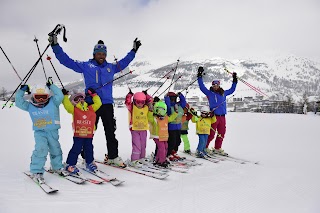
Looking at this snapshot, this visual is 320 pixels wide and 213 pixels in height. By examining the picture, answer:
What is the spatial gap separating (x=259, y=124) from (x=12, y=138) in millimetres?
10446

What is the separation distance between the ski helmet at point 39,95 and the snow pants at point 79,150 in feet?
2.67

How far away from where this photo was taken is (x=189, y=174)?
5270 millimetres

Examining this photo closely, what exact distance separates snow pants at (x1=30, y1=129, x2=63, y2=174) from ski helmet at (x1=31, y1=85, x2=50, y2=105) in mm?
463

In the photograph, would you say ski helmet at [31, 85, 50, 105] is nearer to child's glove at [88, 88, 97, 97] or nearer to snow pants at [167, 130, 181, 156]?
child's glove at [88, 88, 97, 97]

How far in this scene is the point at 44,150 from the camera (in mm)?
4320

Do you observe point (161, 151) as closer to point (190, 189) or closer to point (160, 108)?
point (160, 108)

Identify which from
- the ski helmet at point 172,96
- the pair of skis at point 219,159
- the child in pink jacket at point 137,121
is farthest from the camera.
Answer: the pair of skis at point 219,159

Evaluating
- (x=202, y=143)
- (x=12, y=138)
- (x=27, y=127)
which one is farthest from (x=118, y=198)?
(x=27, y=127)

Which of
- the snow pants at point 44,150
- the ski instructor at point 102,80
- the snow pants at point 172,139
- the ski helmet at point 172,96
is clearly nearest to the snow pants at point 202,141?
the snow pants at point 172,139

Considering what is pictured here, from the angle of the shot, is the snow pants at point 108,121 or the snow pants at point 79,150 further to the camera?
the snow pants at point 108,121

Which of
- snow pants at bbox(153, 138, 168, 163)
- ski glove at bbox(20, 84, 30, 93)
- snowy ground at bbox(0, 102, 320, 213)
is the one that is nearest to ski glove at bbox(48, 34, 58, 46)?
ski glove at bbox(20, 84, 30, 93)

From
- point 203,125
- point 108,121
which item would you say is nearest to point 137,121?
point 108,121

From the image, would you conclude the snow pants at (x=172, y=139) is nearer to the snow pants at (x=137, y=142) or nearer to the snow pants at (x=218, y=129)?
the snow pants at (x=137, y=142)

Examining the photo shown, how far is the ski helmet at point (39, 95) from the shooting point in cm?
439
